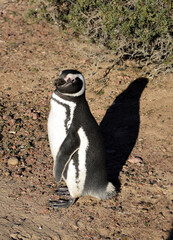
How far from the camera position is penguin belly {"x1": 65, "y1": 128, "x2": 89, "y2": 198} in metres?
3.56

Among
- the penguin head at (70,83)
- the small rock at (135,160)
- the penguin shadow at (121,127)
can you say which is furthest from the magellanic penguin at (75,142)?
the small rock at (135,160)

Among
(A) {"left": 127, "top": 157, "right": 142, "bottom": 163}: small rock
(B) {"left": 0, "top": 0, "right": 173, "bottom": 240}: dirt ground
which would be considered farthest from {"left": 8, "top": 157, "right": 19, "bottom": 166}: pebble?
(A) {"left": 127, "top": 157, "right": 142, "bottom": 163}: small rock

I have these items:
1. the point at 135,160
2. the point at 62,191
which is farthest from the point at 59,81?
the point at 135,160

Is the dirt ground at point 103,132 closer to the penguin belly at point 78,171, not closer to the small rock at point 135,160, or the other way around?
the small rock at point 135,160

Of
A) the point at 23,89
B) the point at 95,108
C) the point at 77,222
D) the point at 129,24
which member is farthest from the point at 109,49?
the point at 77,222

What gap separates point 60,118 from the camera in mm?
3594

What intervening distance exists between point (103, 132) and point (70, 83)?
179cm

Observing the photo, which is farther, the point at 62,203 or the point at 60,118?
the point at 62,203

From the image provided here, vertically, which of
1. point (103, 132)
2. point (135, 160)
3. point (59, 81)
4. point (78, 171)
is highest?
point (59, 81)

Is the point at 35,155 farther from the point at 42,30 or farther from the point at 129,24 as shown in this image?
the point at 42,30

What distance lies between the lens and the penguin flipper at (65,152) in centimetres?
347

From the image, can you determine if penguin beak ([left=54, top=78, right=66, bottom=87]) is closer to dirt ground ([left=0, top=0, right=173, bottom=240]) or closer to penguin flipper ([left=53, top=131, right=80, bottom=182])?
penguin flipper ([left=53, top=131, right=80, bottom=182])

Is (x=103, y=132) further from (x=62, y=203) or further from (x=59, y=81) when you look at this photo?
(x=59, y=81)

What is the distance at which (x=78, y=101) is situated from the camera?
11.7 feet
